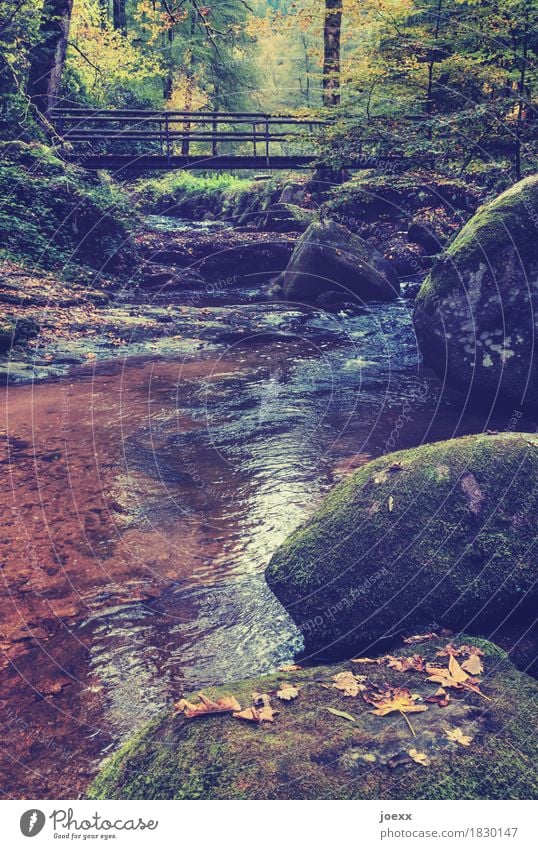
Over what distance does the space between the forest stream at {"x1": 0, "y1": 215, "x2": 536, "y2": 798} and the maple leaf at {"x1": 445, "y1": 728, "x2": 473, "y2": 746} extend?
65.3 inches

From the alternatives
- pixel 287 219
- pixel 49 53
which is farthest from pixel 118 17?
pixel 287 219

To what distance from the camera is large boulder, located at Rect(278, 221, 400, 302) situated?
51.6 ft

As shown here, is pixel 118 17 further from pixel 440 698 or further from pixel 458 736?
pixel 458 736

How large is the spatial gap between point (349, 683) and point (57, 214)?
1631cm

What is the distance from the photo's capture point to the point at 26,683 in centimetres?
408

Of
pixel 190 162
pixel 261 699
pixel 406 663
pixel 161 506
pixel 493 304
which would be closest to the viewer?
pixel 261 699

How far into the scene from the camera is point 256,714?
3234 mm

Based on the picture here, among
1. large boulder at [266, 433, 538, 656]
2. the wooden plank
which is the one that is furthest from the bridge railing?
large boulder at [266, 433, 538, 656]

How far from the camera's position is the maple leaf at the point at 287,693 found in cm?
343

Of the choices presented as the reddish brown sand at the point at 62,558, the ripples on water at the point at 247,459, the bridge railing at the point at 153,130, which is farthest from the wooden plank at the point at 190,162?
the reddish brown sand at the point at 62,558

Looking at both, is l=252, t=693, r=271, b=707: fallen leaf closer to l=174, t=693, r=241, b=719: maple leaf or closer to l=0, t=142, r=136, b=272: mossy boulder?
l=174, t=693, r=241, b=719: maple leaf
